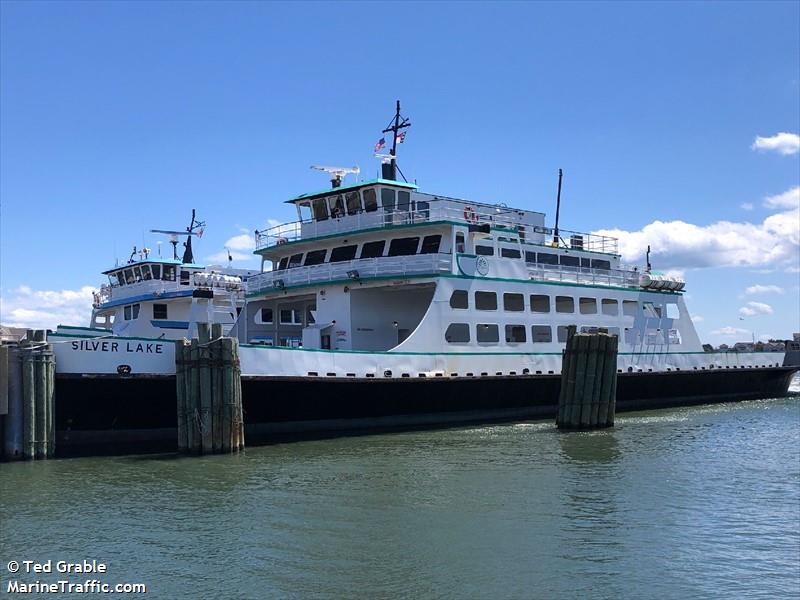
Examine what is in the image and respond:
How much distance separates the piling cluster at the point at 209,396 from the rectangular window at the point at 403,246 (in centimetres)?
842

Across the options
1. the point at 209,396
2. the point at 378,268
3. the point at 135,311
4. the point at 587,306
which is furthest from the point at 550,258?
the point at 135,311

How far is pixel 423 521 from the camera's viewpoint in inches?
462

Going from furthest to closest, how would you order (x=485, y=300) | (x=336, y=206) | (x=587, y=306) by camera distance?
1. (x=587, y=306)
2. (x=336, y=206)
3. (x=485, y=300)

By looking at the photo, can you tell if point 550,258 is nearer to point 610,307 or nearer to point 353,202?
point 610,307

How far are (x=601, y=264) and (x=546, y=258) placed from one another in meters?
3.68

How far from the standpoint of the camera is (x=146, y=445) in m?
18.6

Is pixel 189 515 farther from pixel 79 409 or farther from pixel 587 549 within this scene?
pixel 79 409

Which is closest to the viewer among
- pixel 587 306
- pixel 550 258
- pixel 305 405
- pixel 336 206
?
pixel 305 405

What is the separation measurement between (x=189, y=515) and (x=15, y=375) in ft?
23.2

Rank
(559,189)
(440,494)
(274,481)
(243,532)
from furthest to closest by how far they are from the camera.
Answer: (559,189)
(274,481)
(440,494)
(243,532)

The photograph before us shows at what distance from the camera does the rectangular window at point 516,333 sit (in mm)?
25828

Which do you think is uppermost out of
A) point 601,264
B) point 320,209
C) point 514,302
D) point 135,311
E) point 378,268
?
point 320,209

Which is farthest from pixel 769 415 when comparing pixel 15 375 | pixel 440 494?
pixel 15 375

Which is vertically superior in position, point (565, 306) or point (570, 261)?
point (570, 261)
